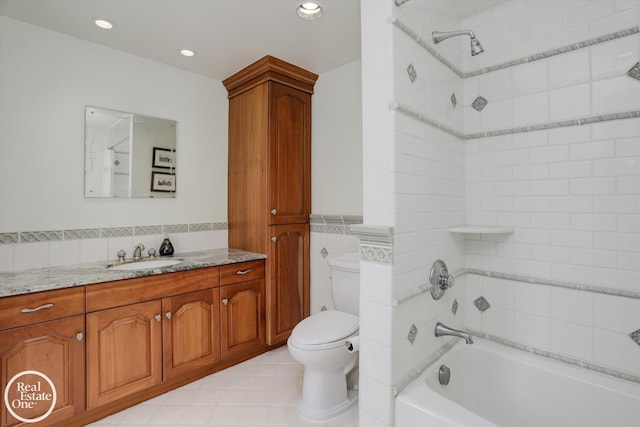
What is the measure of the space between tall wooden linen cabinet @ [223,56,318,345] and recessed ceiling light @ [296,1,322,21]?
59 cm

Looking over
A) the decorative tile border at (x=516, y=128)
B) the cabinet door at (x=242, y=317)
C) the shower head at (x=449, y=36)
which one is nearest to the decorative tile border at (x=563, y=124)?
the decorative tile border at (x=516, y=128)

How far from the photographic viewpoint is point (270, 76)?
97.3 inches

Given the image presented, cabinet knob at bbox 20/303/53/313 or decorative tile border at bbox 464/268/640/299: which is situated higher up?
decorative tile border at bbox 464/268/640/299

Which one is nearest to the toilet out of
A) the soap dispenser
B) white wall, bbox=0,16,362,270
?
white wall, bbox=0,16,362,270

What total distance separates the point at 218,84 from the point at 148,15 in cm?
97

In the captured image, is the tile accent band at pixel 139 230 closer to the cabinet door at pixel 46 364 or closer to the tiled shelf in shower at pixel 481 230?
the cabinet door at pixel 46 364

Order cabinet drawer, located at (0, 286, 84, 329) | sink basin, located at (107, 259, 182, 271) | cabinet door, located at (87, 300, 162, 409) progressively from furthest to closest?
sink basin, located at (107, 259, 182, 271), cabinet door, located at (87, 300, 162, 409), cabinet drawer, located at (0, 286, 84, 329)

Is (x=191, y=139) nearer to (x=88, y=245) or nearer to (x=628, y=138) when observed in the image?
(x=88, y=245)

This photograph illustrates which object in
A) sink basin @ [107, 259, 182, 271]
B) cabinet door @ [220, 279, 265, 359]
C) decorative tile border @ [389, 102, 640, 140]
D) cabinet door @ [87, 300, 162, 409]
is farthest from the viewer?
cabinet door @ [220, 279, 265, 359]

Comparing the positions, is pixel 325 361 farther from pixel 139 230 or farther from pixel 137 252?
pixel 139 230

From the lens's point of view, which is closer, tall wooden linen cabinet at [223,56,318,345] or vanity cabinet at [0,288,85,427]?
vanity cabinet at [0,288,85,427]

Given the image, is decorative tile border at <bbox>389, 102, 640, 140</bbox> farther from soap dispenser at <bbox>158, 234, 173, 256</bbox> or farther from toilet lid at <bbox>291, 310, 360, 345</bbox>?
soap dispenser at <bbox>158, 234, 173, 256</bbox>

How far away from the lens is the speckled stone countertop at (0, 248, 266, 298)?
1.56m

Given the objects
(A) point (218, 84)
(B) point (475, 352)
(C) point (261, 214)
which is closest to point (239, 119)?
(A) point (218, 84)
